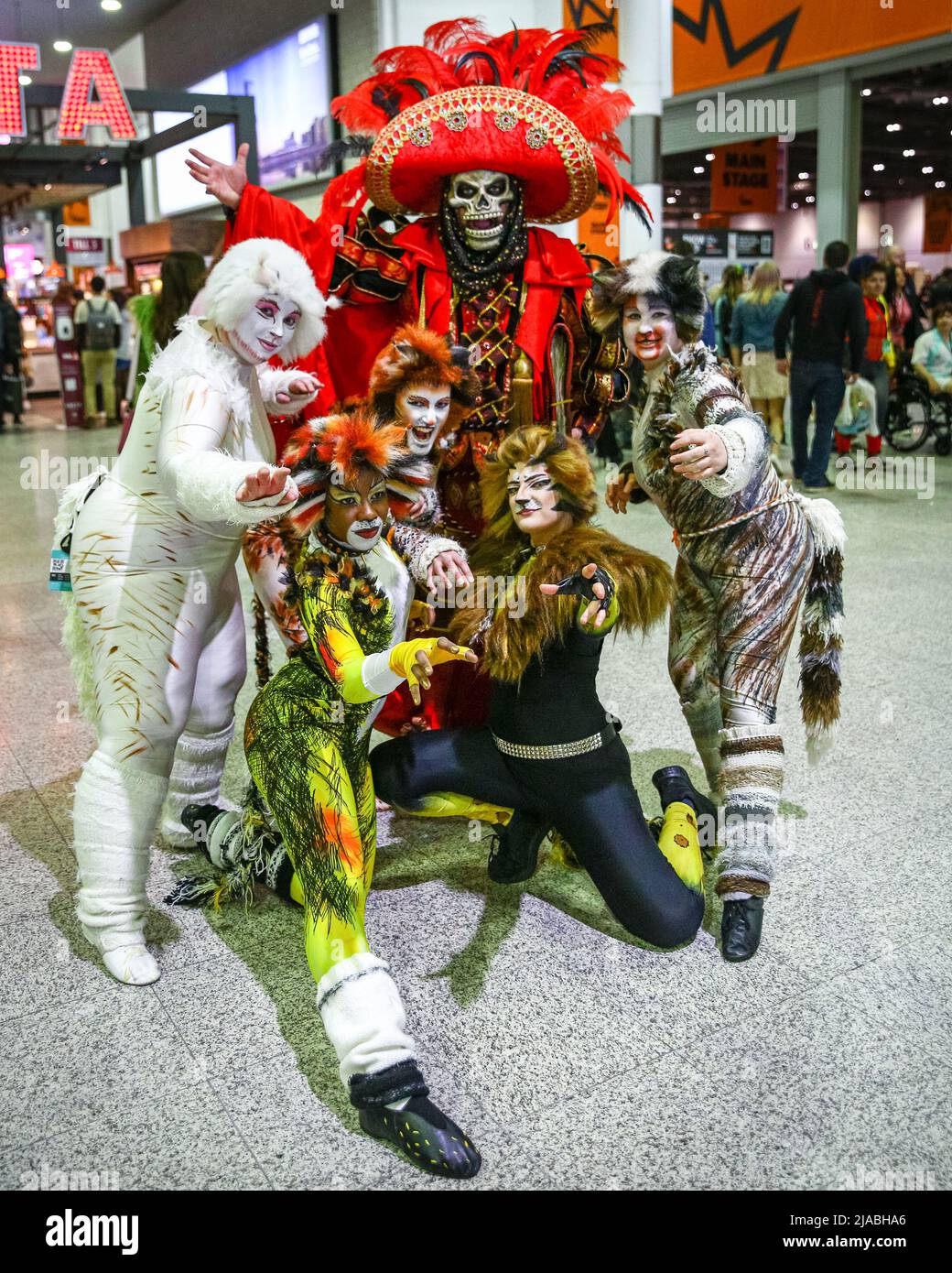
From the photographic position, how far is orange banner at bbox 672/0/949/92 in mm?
8820

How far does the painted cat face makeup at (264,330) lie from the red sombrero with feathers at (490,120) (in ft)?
2.30

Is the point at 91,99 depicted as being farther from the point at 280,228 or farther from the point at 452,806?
the point at 452,806

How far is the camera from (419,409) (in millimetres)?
2211

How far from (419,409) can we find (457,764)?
2.37ft

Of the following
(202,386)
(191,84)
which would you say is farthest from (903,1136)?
(191,84)

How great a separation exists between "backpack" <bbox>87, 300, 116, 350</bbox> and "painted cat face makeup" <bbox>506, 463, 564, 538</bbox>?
35.8ft

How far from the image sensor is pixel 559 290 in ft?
8.87

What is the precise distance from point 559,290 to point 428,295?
33cm

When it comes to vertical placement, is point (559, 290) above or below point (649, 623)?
above

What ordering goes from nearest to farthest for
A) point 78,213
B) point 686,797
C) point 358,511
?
point 358,511, point 686,797, point 78,213

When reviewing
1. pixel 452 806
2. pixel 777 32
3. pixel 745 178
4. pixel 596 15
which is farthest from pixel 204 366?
pixel 745 178
